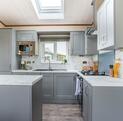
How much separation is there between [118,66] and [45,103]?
106 inches

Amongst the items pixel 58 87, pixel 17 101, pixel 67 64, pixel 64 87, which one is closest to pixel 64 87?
pixel 64 87

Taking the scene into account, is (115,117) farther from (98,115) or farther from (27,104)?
(27,104)

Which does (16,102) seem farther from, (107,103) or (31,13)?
(31,13)

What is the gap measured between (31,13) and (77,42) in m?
1.59

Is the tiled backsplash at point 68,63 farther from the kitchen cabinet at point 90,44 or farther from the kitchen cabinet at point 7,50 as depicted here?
the kitchen cabinet at point 7,50

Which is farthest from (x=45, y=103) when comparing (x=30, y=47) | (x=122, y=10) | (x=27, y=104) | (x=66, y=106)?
(x=122, y=10)

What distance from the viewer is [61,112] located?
13.8 ft

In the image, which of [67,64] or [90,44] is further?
[67,64]

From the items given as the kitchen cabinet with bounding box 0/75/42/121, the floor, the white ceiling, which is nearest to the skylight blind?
the white ceiling

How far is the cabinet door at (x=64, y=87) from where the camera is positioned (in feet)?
16.7

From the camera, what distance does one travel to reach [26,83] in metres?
2.29

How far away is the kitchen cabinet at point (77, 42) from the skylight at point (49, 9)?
0.68 metres

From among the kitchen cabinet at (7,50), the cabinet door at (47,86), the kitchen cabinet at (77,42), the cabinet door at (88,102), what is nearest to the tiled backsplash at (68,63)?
the kitchen cabinet at (77,42)

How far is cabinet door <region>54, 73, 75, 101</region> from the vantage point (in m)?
5.10
